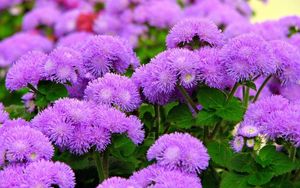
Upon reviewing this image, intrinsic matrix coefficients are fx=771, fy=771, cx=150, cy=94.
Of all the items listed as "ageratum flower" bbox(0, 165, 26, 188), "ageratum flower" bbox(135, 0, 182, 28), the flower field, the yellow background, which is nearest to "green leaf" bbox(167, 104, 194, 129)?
the flower field


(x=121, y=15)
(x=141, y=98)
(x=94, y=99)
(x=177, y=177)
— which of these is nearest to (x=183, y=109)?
(x=141, y=98)

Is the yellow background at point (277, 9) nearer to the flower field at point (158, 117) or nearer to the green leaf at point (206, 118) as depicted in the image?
the flower field at point (158, 117)

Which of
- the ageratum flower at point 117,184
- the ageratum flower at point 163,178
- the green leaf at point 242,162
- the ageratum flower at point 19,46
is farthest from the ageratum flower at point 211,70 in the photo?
the ageratum flower at point 19,46

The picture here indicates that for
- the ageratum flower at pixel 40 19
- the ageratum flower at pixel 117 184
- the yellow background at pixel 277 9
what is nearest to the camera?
the ageratum flower at pixel 117 184

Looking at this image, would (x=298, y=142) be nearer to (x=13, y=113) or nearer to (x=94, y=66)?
(x=94, y=66)

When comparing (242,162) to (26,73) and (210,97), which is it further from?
(26,73)

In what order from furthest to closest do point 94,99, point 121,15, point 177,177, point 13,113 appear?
point 121,15 < point 13,113 < point 94,99 < point 177,177

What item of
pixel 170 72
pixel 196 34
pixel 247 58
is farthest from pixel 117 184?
pixel 196 34
